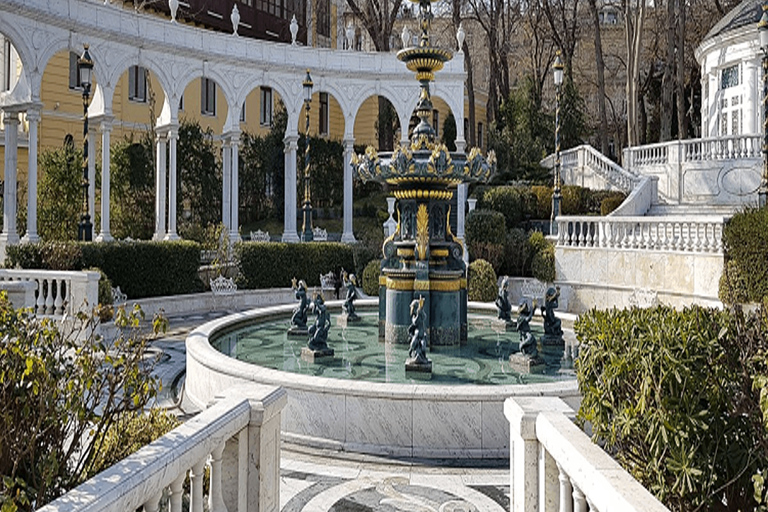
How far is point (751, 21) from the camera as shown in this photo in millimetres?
26094

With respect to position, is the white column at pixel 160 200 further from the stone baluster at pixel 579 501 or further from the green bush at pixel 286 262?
the stone baluster at pixel 579 501

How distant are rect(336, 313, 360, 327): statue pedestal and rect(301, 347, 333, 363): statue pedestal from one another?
2879 mm

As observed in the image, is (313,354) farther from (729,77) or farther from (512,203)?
(729,77)

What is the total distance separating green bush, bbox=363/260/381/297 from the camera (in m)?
19.0

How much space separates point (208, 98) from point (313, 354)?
29.6m

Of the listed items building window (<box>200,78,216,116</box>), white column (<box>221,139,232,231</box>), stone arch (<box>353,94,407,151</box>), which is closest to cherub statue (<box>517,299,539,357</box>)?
white column (<box>221,139,232,231</box>)

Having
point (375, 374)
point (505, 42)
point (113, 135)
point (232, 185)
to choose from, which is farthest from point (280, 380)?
point (505, 42)

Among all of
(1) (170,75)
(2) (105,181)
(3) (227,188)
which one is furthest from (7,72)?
(3) (227,188)

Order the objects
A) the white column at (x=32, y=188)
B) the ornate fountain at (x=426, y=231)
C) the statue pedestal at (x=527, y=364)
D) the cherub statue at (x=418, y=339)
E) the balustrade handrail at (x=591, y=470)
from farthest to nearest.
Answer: the white column at (x=32, y=188)
the ornate fountain at (x=426, y=231)
the statue pedestal at (x=527, y=364)
the cherub statue at (x=418, y=339)
the balustrade handrail at (x=591, y=470)

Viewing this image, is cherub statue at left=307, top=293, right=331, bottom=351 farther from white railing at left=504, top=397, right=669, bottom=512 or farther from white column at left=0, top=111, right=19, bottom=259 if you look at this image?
white column at left=0, top=111, right=19, bottom=259

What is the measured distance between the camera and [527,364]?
29.1 feet

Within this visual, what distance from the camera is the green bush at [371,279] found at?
62.5ft

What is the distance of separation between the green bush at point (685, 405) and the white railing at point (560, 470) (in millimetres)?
334

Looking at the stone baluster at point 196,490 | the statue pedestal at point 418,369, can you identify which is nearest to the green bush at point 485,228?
the statue pedestal at point 418,369
